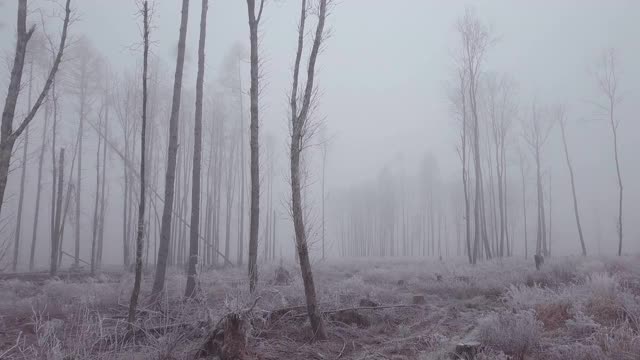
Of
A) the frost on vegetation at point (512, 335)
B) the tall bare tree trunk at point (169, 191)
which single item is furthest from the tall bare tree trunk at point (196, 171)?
the frost on vegetation at point (512, 335)

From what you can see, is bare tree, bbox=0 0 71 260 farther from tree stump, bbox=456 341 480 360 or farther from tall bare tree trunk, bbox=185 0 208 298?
tree stump, bbox=456 341 480 360

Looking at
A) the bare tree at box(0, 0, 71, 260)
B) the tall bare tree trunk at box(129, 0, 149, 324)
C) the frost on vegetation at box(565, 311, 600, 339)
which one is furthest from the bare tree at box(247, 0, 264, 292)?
the frost on vegetation at box(565, 311, 600, 339)

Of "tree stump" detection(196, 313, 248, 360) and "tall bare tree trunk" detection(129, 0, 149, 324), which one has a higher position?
"tall bare tree trunk" detection(129, 0, 149, 324)

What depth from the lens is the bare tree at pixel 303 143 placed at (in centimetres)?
593

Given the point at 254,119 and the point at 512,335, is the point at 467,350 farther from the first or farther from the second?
the point at 254,119

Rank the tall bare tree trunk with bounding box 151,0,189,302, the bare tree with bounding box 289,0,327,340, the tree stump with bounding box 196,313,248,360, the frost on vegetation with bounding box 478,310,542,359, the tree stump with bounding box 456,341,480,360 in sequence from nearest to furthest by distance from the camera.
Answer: the tree stump with bounding box 456,341,480,360 → the tree stump with bounding box 196,313,248,360 → the frost on vegetation with bounding box 478,310,542,359 → the bare tree with bounding box 289,0,327,340 → the tall bare tree trunk with bounding box 151,0,189,302

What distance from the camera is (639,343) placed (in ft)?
A: 14.3

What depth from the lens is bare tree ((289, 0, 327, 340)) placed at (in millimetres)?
5932

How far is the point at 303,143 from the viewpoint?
632cm

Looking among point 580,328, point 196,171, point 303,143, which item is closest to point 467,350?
point 580,328

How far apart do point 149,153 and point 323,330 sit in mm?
21710

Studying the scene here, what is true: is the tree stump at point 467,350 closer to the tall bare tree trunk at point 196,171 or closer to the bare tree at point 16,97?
the tall bare tree trunk at point 196,171

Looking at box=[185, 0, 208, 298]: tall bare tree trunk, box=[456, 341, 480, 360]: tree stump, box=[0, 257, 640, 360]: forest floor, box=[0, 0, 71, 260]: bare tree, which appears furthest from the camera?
box=[185, 0, 208, 298]: tall bare tree trunk

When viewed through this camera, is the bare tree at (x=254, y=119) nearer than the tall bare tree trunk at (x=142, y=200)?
No
